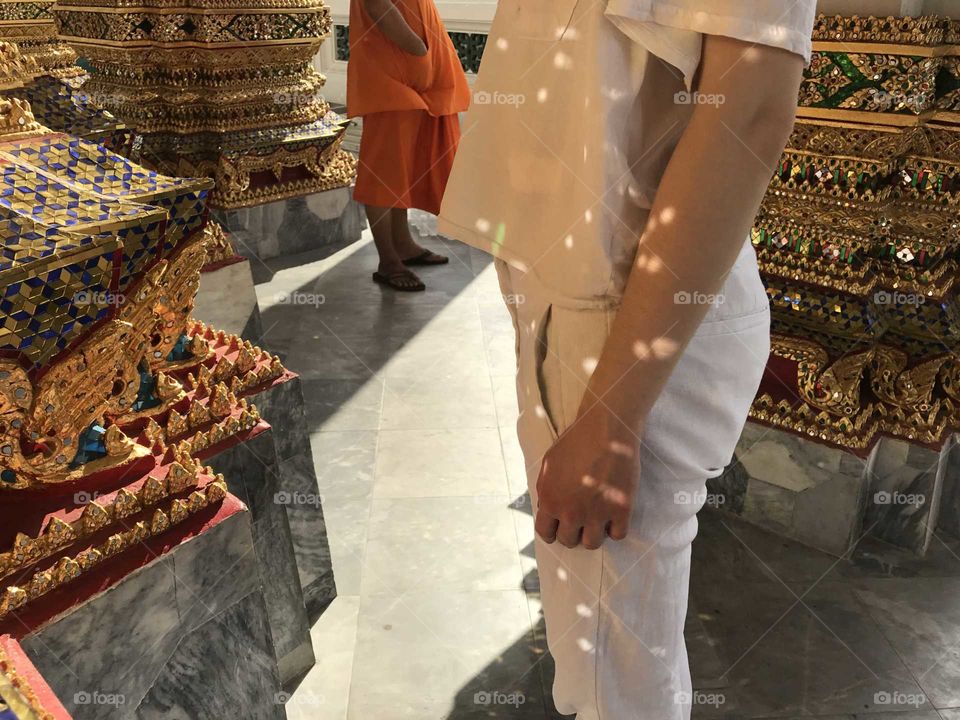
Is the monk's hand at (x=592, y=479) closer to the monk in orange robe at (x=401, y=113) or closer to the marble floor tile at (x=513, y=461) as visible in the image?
the marble floor tile at (x=513, y=461)

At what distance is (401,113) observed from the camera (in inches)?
138

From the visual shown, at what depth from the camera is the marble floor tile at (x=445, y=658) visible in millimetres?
1471

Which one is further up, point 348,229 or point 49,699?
point 49,699

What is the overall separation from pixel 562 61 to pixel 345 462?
1.67 metres

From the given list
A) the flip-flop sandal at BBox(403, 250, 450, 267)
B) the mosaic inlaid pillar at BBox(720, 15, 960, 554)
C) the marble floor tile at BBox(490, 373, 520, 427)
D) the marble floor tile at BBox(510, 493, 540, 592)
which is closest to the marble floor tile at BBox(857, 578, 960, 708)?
the mosaic inlaid pillar at BBox(720, 15, 960, 554)

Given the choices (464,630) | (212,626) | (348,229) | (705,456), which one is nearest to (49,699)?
(212,626)

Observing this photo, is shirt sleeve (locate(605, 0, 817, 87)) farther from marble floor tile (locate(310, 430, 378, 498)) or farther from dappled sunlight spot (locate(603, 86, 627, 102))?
marble floor tile (locate(310, 430, 378, 498))

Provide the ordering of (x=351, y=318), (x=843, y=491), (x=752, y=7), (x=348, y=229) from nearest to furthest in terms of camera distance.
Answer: (x=752, y=7)
(x=843, y=491)
(x=351, y=318)
(x=348, y=229)

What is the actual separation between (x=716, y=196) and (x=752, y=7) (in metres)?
0.13

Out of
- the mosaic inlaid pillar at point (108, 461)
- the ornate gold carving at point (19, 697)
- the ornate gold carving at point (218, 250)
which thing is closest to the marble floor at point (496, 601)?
the mosaic inlaid pillar at point (108, 461)

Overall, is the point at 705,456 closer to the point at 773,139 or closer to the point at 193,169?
the point at 773,139

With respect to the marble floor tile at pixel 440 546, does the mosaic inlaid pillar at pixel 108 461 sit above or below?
above

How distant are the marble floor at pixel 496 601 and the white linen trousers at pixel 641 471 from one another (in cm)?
69

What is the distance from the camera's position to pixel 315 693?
1511 millimetres
